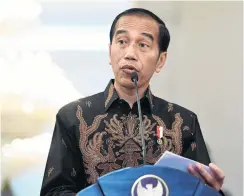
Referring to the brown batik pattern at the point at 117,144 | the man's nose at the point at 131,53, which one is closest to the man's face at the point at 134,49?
the man's nose at the point at 131,53

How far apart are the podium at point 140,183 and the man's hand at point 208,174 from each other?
0.15 metres

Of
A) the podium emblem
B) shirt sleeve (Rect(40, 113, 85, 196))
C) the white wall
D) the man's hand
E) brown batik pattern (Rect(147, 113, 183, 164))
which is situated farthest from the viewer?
the white wall

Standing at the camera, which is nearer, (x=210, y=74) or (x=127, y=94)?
(x=127, y=94)

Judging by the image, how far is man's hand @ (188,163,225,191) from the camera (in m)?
0.92

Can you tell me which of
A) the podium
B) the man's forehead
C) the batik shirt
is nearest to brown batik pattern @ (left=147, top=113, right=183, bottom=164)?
the batik shirt

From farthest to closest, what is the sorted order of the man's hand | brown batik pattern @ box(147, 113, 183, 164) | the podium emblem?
brown batik pattern @ box(147, 113, 183, 164)
the man's hand
the podium emblem

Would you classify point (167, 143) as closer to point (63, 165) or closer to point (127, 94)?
point (127, 94)

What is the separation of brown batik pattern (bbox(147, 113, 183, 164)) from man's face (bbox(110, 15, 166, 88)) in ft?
0.48

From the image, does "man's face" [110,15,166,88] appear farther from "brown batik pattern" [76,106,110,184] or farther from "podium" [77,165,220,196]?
"podium" [77,165,220,196]

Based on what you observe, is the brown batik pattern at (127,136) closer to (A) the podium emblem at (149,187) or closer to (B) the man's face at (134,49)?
(B) the man's face at (134,49)

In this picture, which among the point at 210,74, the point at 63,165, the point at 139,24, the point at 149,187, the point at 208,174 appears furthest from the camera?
the point at 210,74

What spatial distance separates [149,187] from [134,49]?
540mm

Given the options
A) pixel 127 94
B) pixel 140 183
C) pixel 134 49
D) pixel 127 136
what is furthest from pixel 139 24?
pixel 140 183

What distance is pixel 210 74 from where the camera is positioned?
1543mm
